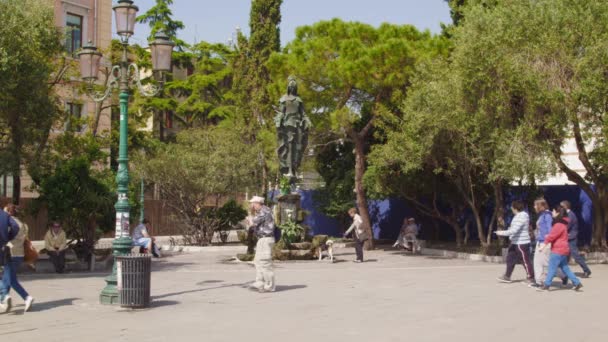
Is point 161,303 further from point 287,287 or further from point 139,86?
point 139,86

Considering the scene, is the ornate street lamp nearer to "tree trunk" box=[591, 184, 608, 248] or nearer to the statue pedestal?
the statue pedestal

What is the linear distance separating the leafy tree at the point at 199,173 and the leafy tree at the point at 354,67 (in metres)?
3.50

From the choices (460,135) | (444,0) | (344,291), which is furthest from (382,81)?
(344,291)

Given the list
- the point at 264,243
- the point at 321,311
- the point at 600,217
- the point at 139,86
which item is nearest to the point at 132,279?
the point at 264,243

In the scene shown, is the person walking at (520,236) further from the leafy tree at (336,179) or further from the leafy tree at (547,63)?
the leafy tree at (336,179)

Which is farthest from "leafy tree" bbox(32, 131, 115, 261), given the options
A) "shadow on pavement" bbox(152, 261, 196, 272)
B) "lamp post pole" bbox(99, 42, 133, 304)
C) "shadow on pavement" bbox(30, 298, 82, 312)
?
"lamp post pole" bbox(99, 42, 133, 304)

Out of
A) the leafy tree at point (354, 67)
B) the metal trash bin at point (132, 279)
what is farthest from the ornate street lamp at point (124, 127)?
the leafy tree at point (354, 67)

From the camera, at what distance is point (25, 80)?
17.2m

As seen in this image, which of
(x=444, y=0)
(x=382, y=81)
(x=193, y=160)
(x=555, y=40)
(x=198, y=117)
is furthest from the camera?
(x=198, y=117)

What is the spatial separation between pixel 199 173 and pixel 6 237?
15.2 m

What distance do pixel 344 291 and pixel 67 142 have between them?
12.7 metres

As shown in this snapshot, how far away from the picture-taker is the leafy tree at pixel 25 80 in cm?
1631

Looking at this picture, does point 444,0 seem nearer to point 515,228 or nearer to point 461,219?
point 461,219

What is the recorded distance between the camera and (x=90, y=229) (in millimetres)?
17906
